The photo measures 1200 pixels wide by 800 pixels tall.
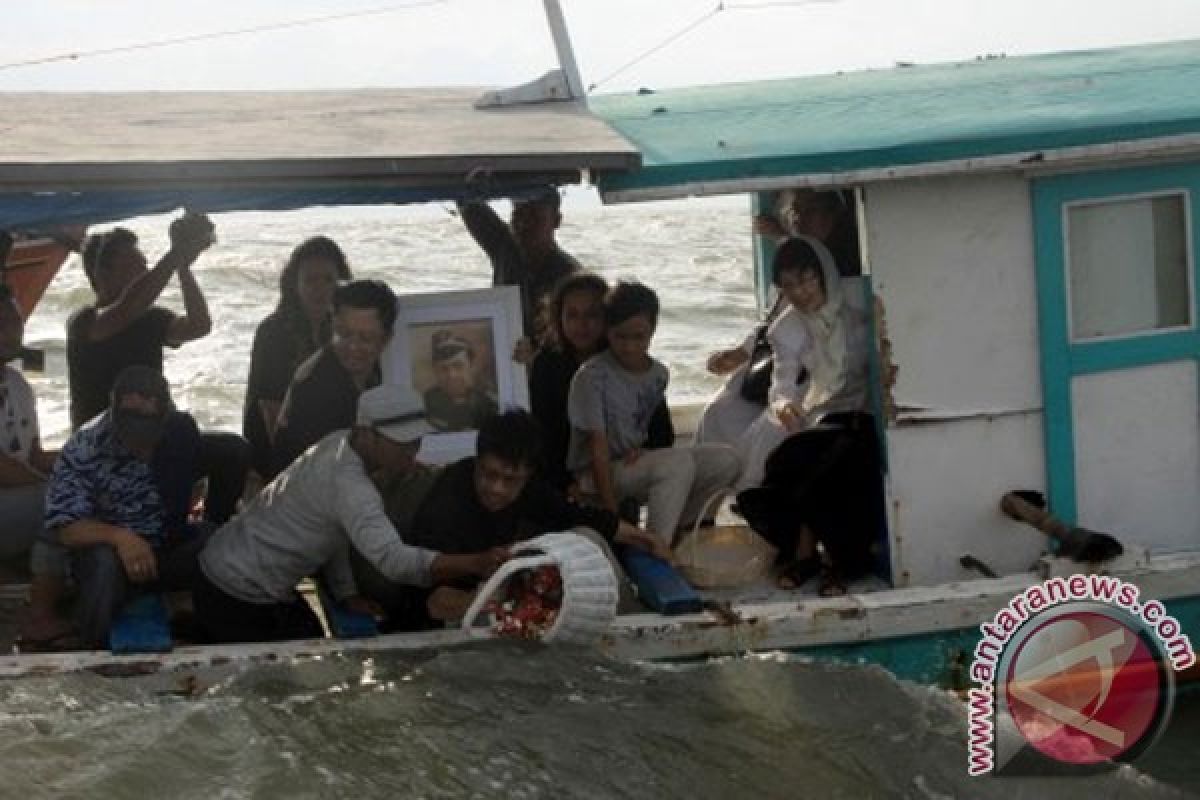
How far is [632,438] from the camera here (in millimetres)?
7652

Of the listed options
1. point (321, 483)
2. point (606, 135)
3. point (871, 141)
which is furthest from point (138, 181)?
point (871, 141)

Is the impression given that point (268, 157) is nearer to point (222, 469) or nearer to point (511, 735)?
point (222, 469)

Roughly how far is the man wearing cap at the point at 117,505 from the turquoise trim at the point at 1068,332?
3019 mm

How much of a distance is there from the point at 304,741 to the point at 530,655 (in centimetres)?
77

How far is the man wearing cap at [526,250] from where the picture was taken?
28.2ft

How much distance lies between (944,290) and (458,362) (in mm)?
1720

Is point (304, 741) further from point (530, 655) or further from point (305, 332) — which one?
point (305, 332)

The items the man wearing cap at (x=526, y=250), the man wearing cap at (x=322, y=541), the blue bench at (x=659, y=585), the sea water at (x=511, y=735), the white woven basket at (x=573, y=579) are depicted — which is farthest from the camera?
the man wearing cap at (x=526, y=250)

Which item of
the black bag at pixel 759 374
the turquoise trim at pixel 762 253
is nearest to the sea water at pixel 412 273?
the turquoise trim at pixel 762 253

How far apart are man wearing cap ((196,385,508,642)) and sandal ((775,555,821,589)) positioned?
1231 mm

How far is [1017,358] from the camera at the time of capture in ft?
23.7

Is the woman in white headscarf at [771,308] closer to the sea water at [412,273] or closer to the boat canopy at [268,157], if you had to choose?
the boat canopy at [268,157]

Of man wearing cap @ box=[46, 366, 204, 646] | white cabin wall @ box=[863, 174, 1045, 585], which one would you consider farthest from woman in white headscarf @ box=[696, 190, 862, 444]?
man wearing cap @ box=[46, 366, 204, 646]

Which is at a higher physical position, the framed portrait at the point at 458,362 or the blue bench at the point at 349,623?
the framed portrait at the point at 458,362
